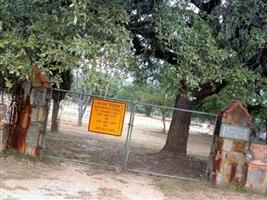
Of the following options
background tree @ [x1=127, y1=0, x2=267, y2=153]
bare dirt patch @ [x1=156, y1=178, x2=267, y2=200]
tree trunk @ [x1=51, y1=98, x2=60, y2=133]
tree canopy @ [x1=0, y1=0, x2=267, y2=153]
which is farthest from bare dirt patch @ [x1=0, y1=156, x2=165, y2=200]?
tree trunk @ [x1=51, y1=98, x2=60, y2=133]

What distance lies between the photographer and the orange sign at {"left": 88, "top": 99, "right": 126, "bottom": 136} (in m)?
9.66

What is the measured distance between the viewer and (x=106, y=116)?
971 cm

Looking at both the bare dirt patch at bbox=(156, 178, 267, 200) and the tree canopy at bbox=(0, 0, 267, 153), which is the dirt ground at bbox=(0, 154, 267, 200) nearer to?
the bare dirt patch at bbox=(156, 178, 267, 200)

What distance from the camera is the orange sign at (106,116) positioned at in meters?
9.66

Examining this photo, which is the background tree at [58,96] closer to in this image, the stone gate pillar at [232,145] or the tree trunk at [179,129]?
the tree trunk at [179,129]

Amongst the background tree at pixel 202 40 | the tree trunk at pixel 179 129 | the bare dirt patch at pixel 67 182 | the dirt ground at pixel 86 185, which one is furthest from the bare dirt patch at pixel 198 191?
the tree trunk at pixel 179 129

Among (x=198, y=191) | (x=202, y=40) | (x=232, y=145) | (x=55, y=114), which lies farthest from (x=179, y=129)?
(x=55, y=114)

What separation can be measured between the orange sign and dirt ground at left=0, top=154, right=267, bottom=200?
887mm

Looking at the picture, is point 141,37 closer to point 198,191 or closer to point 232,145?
point 232,145

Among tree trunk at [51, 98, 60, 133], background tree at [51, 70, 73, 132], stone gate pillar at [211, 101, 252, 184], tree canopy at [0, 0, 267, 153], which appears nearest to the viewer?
tree canopy at [0, 0, 267, 153]

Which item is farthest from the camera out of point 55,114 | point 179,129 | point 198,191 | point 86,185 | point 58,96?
point 55,114

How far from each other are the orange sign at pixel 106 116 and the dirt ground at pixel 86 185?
2.91ft

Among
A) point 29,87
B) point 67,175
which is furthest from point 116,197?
point 29,87

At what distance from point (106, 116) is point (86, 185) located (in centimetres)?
230
